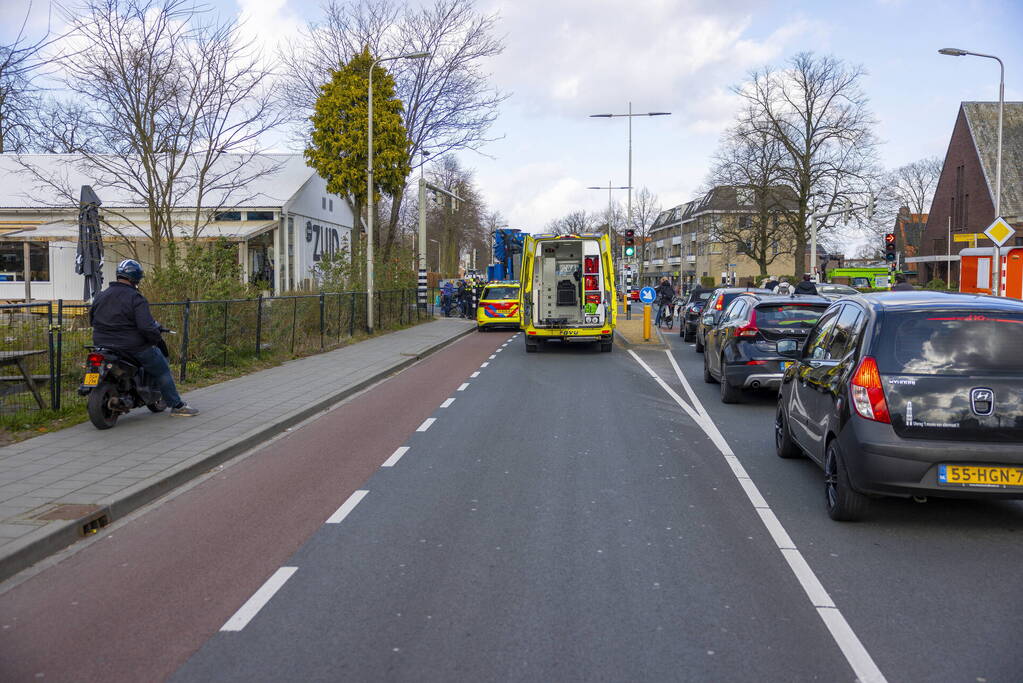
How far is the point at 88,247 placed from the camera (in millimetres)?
14211

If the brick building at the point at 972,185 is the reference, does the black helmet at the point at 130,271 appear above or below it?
below

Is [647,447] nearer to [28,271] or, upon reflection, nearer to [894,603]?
[894,603]

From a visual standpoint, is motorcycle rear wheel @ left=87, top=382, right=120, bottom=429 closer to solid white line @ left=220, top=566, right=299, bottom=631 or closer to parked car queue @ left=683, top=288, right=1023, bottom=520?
solid white line @ left=220, top=566, right=299, bottom=631

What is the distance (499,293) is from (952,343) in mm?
25139

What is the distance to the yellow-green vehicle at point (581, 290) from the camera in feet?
67.1

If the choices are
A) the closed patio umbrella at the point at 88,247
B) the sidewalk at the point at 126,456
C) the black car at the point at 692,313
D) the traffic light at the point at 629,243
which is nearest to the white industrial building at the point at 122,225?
the traffic light at the point at 629,243

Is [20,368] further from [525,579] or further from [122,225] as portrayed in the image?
[122,225]

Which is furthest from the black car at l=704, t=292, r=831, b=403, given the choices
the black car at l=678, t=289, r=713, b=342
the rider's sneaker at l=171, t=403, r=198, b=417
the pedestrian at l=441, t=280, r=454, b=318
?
the pedestrian at l=441, t=280, r=454, b=318

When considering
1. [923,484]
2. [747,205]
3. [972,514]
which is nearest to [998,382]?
[923,484]

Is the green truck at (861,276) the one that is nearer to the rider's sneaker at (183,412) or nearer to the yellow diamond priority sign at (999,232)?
the yellow diamond priority sign at (999,232)

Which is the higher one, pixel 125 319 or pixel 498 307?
pixel 125 319

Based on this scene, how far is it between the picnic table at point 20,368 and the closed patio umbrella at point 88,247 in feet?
15.4

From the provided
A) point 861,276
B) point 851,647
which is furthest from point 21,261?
point 861,276

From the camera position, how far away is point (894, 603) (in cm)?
451
